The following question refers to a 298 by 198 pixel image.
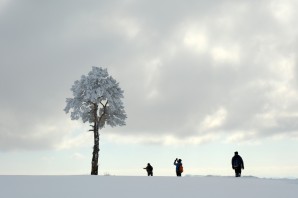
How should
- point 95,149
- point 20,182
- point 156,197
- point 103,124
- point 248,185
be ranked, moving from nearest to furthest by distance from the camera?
point 156,197 < point 20,182 < point 248,185 < point 95,149 < point 103,124

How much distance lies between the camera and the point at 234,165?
32812mm

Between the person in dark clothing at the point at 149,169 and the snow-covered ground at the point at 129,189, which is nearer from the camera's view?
the snow-covered ground at the point at 129,189

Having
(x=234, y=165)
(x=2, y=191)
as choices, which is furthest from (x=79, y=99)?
(x=2, y=191)

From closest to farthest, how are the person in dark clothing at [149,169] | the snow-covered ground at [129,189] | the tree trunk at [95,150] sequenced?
the snow-covered ground at [129,189] → the person in dark clothing at [149,169] → the tree trunk at [95,150]

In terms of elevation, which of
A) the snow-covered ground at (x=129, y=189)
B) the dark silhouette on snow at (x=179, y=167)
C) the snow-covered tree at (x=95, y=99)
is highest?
the snow-covered tree at (x=95, y=99)

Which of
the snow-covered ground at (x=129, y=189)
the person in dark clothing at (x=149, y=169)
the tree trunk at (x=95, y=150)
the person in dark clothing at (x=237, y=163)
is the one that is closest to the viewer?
the snow-covered ground at (x=129, y=189)

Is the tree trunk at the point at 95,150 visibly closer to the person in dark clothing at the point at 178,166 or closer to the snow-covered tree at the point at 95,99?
the snow-covered tree at the point at 95,99

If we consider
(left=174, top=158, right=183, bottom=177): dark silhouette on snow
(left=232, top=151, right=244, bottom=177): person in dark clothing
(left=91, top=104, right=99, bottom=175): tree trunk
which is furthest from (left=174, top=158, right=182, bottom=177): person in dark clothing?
(left=91, top=104, right=99, bottom=175): tree trunk

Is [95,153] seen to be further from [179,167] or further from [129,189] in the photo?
[129,189]

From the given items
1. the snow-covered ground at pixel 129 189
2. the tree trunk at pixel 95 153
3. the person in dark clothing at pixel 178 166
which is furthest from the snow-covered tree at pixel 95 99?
the snow-covered ground at pixel 129 189

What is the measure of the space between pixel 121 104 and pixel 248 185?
23.4 m

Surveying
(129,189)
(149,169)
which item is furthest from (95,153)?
(129,189)

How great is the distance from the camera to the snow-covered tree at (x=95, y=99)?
4250cm

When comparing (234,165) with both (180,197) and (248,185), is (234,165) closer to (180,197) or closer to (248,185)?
(248,185)
